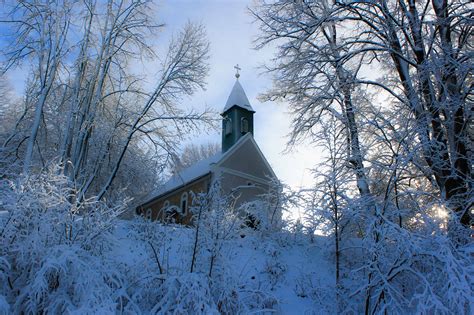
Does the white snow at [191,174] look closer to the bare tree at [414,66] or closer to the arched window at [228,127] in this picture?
the arched window at [228,127]

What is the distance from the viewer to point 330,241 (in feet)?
28.2

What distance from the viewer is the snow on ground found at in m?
6.66

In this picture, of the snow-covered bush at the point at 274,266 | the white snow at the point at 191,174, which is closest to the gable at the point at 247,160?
the white snow at the point at 191,174

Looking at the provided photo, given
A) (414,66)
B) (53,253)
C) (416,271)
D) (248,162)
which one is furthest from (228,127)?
(53,253)

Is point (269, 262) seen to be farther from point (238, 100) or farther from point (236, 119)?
point (238, 100)

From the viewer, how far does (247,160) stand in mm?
21953

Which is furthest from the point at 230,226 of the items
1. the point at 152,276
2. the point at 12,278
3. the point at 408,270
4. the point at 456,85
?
the point at 456,85

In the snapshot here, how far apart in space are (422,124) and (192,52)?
8962 mm

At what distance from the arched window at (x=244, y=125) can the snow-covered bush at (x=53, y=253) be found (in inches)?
707

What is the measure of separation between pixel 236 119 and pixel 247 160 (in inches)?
126

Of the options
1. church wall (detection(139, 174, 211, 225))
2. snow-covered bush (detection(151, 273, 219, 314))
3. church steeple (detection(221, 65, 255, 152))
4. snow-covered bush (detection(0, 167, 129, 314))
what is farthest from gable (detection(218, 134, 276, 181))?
snow-covered bush (detection(151, 273, 219, 314))

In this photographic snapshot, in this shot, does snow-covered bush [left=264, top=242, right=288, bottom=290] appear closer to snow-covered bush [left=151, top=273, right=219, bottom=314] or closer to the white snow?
snow-covered bush [left=151, top=273, right=219, bottom=314]

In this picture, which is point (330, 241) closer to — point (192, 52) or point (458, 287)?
point (458, 287)

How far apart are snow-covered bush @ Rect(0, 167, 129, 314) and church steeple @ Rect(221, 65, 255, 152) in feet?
57.4
